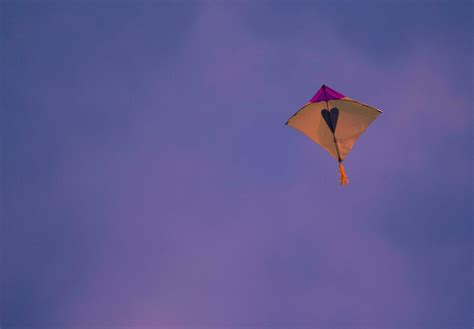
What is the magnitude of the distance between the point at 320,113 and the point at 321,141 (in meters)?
1.62

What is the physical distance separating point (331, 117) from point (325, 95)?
1.36 meters

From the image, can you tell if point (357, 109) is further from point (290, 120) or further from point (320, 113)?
point (290, 120)

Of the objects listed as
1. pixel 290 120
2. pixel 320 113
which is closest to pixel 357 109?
pixel 320 113

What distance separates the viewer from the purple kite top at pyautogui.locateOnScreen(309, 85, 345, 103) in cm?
2473

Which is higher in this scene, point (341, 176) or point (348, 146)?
point (348, 146)

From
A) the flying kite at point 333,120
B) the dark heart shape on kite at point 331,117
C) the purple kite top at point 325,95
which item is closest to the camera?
the purple kite top at point 325,95

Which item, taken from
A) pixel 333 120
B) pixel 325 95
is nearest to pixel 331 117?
pixel 333 120

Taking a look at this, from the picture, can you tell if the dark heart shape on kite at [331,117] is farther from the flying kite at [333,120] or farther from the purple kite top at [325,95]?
the purple kite top at [325,95]

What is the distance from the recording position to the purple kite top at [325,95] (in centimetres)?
2473

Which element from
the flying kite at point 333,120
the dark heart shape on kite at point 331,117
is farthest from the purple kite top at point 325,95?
the dark heart shape on kite at point 331,117

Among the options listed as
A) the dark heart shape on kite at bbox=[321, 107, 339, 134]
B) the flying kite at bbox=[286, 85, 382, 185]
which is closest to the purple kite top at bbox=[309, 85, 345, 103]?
the flying kite at bbox=[286, 85, 382, 185]

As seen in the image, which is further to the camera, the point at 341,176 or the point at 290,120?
the point at 290,120

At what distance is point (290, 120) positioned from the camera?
25578 mm

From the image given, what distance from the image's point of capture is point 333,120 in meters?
25.6
